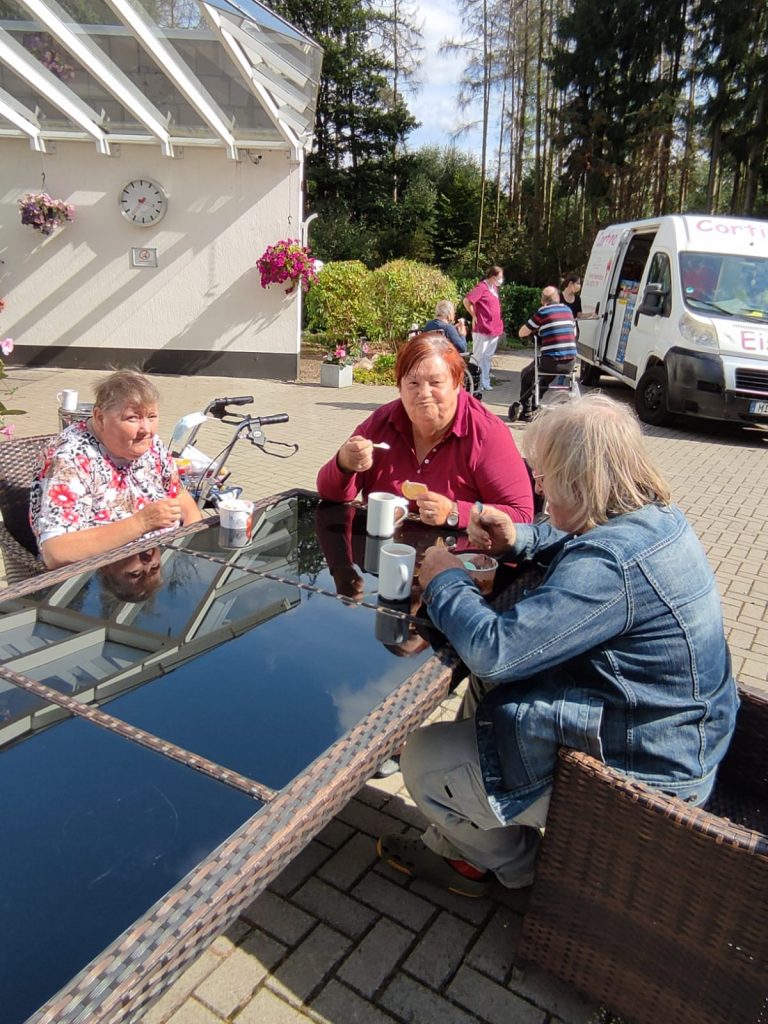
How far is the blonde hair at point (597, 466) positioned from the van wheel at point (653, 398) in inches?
297

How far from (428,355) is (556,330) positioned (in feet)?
19.1

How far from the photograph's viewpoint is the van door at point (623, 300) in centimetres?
1015

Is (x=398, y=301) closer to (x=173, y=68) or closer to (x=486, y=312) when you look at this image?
(x=486, y=312)

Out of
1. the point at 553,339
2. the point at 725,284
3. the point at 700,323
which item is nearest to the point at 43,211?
the point at 553,339

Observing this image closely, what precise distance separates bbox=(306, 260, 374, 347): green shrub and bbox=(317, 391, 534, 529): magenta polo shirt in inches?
355

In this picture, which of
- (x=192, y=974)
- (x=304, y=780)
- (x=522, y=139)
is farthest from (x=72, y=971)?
(x=522, y=139)

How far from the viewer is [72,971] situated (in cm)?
92

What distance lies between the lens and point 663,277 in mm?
8984

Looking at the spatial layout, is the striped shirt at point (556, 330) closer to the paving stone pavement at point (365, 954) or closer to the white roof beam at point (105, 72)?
the white roof beam at point (105, 72)

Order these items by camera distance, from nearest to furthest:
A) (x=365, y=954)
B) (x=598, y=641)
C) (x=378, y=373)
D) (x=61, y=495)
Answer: (x=598, y=641)
(x=365, y=954)
(x=61, y=495)
(x=378, y=373)

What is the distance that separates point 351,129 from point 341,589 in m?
28.9

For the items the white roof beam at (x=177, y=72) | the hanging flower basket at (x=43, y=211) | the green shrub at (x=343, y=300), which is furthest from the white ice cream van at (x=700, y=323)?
the hanging flower basket at (x=43, y=211)

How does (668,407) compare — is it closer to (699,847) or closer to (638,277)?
(638,277)

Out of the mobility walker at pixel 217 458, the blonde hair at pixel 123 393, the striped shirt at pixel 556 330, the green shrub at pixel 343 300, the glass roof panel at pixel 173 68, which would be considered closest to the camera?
the blonde hair at pixel 123 393
